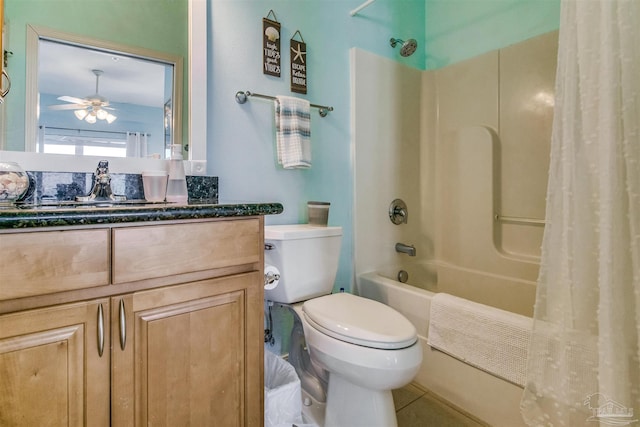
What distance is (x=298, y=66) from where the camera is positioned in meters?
1.68

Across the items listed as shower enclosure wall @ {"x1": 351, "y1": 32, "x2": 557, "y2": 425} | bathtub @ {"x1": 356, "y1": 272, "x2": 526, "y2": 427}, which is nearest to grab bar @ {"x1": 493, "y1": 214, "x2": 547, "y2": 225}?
shower enclosure wall @ {"x1": 351, "y1": 32, "x2": 557, "y2": 425}

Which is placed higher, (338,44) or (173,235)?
(338,44)

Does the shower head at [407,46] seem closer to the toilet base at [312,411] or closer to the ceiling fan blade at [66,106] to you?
the ceiling fan blade at [66,106]

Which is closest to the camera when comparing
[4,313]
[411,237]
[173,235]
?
[4,313]

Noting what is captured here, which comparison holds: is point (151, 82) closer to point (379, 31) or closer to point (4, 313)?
point (4, 313)

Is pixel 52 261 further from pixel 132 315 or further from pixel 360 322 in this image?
pixel 360 322

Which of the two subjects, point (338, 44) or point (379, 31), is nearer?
point (338, 44)

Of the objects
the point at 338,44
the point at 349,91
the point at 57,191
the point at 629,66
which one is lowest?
the point at 57,191

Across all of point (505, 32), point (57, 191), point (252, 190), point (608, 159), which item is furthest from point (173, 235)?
point (505, 32)

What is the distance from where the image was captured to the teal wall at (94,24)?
41.4 inches

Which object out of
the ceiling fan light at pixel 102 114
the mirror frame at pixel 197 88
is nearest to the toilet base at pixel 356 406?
the mirror frame at pixel 197 88

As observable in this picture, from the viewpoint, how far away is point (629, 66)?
0.79 m

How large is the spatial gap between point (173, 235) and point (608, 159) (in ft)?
3.58

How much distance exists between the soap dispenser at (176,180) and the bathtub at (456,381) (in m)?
1.11
